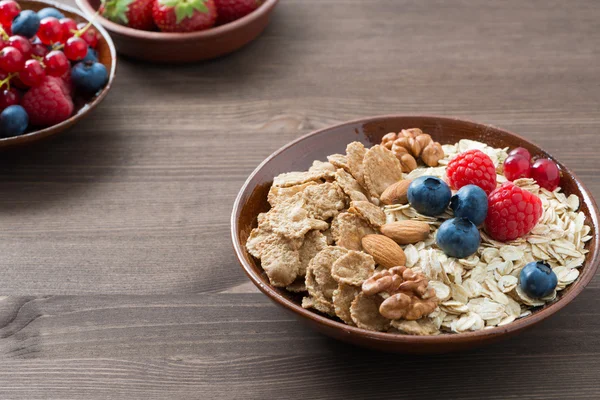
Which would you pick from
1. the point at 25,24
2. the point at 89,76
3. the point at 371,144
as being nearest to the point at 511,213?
the point at 371,144

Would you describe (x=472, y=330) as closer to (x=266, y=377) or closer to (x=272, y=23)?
(x=266, y=377)

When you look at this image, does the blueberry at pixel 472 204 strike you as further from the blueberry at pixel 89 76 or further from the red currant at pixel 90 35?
the red currant at pixel 90 35

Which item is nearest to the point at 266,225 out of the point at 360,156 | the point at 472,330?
the point at 360,156

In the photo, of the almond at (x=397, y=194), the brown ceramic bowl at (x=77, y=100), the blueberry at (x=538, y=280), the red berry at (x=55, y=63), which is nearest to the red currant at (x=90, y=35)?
the brown ceramic bowl at (x=77, y=100)

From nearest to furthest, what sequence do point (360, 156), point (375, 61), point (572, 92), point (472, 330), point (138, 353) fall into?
point (472, 330), point (138, 353), point (360, 156), point (572, 92), point (375, 61)

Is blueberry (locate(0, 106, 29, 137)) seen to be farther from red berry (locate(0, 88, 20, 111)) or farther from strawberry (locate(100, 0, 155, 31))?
strawberry (locate(100, 0, 155, 31))
